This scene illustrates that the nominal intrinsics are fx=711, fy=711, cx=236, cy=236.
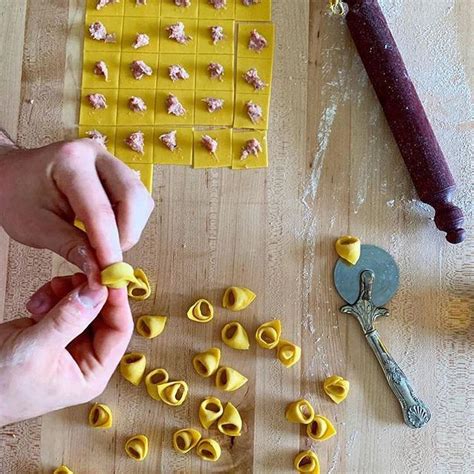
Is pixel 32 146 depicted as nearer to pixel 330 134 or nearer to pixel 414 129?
pixel 330 134

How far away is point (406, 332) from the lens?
1.10 m

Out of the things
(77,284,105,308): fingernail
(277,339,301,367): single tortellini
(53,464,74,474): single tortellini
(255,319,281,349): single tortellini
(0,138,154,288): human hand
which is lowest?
A: (53,464,74,474): single tortellini

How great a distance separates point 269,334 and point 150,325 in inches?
7.2

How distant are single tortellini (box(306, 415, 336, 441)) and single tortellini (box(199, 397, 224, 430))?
5.5 inches

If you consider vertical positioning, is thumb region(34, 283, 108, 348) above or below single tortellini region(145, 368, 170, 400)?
above

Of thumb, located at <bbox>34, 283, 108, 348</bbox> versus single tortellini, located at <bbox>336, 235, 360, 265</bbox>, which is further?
single tortellini, located at <bbox>336, 235, 360, 265</bbox>

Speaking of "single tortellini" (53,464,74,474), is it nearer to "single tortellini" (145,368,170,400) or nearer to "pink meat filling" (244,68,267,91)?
"single tortellini" (145,368,170,400)

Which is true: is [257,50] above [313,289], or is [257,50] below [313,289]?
above

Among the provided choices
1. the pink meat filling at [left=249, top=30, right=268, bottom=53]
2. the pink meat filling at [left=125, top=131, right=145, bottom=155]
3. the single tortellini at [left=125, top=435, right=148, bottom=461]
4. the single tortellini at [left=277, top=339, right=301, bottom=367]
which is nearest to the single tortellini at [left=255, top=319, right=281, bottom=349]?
the single tortellini at [left=277, top=339, right=301, bottom=367]

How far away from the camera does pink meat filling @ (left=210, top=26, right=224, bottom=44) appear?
1.15 metres

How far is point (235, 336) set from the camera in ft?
3.59

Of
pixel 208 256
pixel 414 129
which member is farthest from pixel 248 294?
pixel 414 129

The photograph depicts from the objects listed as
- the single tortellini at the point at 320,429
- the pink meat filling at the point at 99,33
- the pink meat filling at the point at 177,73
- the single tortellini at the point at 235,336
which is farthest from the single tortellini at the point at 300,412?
the pink meat filling at the point at 99,33

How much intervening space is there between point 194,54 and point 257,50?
0.10m
